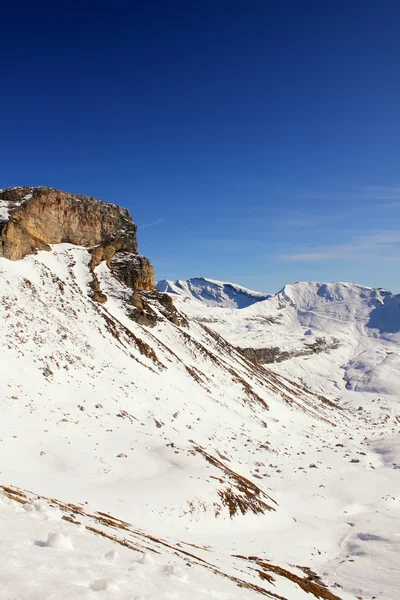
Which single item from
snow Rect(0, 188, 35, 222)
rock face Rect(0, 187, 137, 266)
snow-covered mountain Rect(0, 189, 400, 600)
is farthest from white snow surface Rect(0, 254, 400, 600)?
snow Rect(0, 188, 35, 222)

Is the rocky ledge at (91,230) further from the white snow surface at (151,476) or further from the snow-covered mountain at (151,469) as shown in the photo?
the white snow surface at (151,476)

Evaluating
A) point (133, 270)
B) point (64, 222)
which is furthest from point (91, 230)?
point (133, 270)

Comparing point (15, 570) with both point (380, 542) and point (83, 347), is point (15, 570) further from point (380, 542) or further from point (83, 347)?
point (83, 347)

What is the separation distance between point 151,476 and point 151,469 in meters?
0.82

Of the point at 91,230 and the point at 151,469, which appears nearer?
the point at 151,469

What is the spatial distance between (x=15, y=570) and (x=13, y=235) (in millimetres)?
45210

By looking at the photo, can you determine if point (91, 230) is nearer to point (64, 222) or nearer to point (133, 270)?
point (64, 222)

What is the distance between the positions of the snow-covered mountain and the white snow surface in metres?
0.09

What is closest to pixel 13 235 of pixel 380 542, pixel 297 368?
pixel 380 542

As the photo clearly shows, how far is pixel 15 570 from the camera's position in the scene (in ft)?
17.2

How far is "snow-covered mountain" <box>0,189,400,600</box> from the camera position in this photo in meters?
7.67

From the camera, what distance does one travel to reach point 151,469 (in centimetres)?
2031

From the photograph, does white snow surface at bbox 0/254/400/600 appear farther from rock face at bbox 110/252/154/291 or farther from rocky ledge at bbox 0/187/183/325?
rock face at bbox 110/252/154/291

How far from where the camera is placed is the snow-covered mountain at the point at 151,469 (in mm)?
7672
